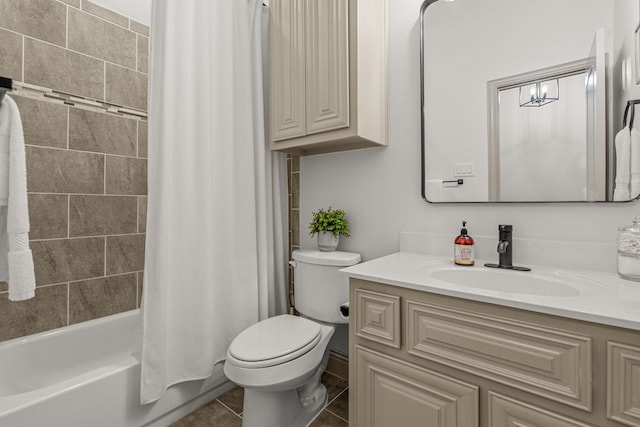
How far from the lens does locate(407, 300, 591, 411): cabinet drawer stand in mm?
708

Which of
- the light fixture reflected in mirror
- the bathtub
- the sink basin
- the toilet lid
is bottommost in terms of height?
the bathtub

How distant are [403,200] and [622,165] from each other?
2.61 feet

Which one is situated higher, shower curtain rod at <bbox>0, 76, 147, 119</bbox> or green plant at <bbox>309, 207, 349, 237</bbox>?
shower curtain rod at <bbox>0, 76, 147, 119</bbox>

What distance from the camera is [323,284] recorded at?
153 centimetres

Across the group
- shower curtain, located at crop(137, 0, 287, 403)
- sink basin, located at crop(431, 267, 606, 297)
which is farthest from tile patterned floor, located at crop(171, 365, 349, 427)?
sink basin, located at crop(431, 267, 606, 297)

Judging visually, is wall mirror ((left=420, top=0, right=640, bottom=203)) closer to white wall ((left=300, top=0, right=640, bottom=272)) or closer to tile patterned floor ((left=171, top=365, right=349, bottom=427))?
white wall ((left=300, top=0, right=640, bottom=272))

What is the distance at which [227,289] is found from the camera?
1.61 m

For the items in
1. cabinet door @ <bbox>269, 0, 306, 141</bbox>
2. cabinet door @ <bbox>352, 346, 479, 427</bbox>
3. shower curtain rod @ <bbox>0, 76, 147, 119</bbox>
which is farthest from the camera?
cabinet door @ <bbox>269, 0, 306, 141</bbox>

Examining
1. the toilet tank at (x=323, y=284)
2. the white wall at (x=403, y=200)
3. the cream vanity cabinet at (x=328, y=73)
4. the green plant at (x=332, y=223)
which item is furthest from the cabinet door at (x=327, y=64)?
the toilet tank at (x=323, y=284)

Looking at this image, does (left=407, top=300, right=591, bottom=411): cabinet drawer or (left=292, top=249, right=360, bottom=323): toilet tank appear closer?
(left=407, top=300, right=591, bottom=411): cabinet drawer

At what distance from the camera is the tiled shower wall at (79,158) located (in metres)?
1.46

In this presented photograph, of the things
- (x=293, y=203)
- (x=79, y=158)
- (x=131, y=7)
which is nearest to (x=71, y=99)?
(x=79, y=158)

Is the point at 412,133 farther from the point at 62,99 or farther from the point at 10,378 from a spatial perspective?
the point at 10,378

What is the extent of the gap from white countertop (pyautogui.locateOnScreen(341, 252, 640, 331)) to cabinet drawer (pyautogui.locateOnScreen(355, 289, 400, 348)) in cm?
6
